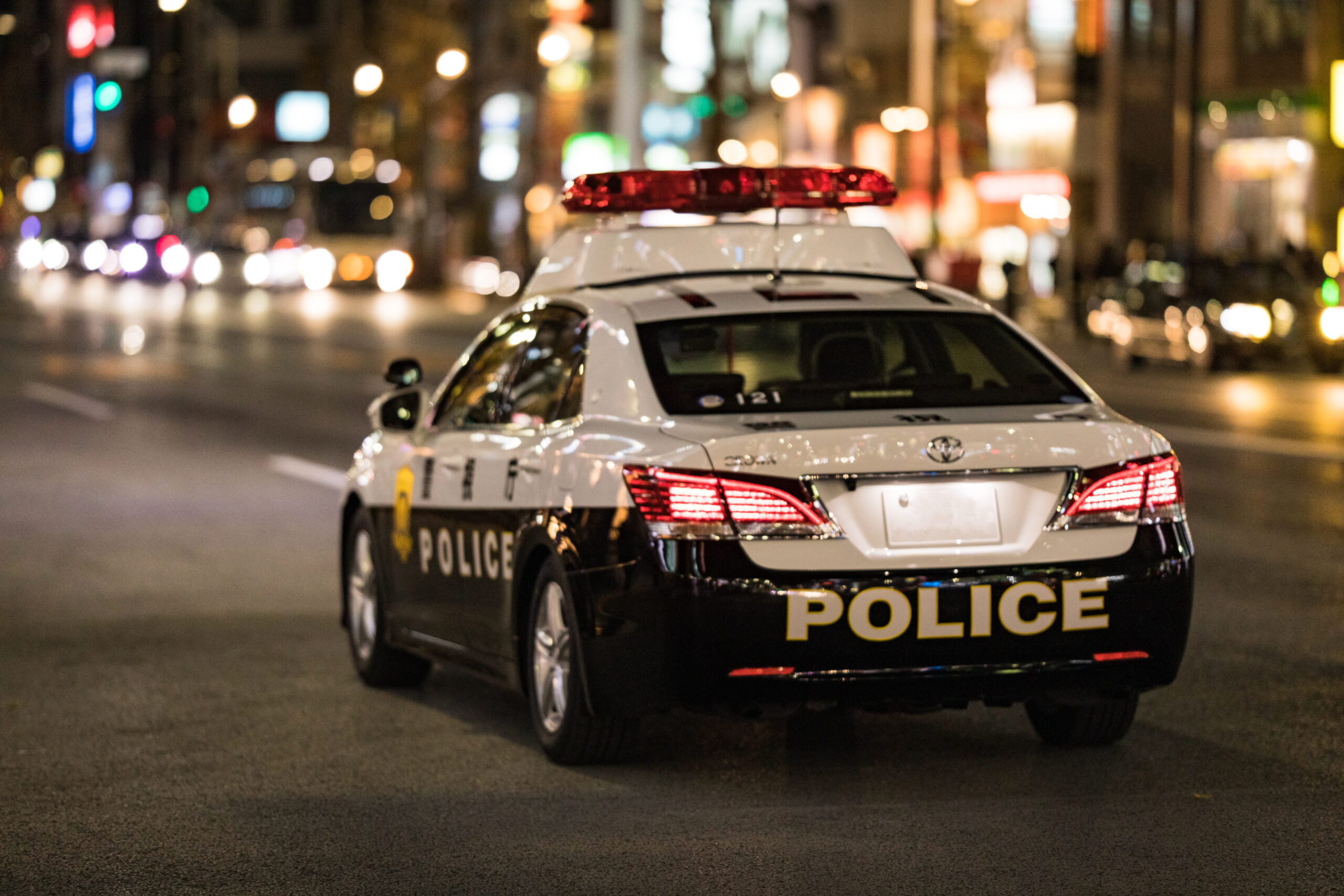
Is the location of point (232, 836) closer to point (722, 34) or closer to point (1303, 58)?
point (1303, 58)

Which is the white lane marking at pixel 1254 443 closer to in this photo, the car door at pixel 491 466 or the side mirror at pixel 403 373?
the side mirror at pixel 403 373

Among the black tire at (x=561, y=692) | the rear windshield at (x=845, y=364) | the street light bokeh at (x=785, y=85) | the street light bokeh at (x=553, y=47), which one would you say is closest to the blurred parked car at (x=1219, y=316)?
the street light bokeh at (x=553, y=47)

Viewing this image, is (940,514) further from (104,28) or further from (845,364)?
(104,28)

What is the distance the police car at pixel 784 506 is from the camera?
6398mm

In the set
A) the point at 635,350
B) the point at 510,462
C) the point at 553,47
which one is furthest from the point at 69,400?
the point at 553,47

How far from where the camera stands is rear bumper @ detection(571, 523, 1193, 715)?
639 cm

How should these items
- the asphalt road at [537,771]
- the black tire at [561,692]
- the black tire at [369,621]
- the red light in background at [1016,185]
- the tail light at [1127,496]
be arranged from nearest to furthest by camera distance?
the asphalt road at [537,771], the tail light at [1127,496], the black tire at [561,692], the black tire at [369,621], the red light in background at [1016,185]

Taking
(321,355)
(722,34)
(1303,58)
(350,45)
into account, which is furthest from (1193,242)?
(350,45)

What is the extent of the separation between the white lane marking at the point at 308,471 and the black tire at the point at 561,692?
909 centimetres

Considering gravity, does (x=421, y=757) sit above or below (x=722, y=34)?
below

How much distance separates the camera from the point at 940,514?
6.46m

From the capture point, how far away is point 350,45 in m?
107

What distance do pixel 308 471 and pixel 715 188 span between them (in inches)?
401

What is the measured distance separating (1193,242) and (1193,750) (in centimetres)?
3674
